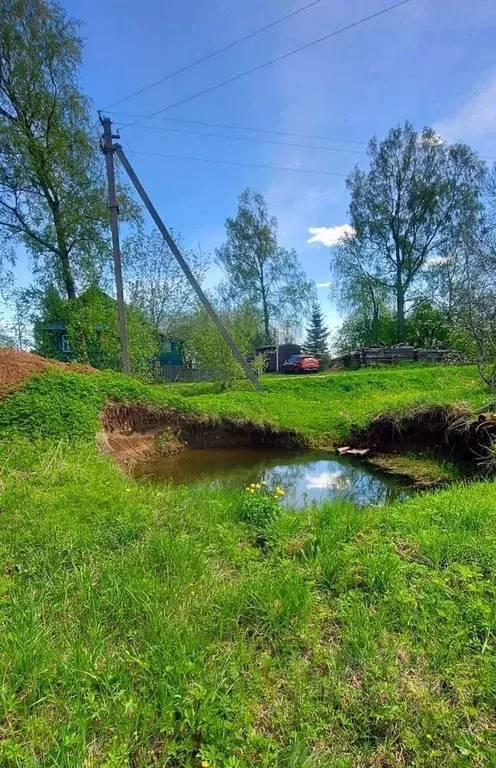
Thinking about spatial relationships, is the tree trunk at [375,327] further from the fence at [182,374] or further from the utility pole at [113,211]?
the utility pole at [113,211]

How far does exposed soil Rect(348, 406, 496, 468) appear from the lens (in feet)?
21.6

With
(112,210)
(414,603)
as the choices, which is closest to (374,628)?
(414,603)

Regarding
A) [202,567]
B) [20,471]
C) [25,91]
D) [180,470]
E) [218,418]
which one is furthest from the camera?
[25,91]

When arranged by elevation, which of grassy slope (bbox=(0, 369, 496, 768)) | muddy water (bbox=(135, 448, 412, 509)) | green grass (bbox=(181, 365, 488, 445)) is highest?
green grass (bbox=(181, 365, 488, 445))

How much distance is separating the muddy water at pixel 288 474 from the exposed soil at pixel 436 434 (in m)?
0.98

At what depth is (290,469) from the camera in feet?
26.1

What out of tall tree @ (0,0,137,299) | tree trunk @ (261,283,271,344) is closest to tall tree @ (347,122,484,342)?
tree trunk @ (261,283,271,344)

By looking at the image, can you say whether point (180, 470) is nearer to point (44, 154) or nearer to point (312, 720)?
point (312, 720)

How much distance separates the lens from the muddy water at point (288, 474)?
627cm

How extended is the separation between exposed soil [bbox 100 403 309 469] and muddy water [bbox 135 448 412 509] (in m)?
0.33

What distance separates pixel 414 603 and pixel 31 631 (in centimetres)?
219

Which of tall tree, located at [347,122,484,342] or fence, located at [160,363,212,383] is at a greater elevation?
tall tree, located at [347,122,484,342]

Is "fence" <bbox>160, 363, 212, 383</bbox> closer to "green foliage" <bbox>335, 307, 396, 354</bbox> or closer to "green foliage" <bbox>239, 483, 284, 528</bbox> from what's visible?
"green foliage" <bbox>335, 307, 396, 354</bbox>

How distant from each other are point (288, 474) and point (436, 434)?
3193mm
